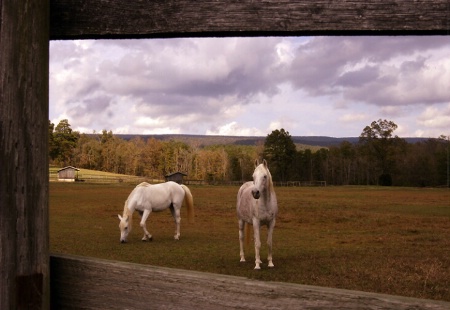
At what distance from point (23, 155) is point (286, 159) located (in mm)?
85857

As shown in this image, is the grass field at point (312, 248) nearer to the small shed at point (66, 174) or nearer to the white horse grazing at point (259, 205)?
the white horse grazing at point (259, 205)

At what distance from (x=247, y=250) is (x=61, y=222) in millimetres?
10843

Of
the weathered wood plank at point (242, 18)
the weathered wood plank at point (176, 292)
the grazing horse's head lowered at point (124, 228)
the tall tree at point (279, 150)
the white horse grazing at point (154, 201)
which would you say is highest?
the tall tree at point (279, 150)

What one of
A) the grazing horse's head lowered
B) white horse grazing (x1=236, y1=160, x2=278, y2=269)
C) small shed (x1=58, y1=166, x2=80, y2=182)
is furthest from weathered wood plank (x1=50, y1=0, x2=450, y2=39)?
small shed (x1=58, y1=166, x2=80, y2=182)

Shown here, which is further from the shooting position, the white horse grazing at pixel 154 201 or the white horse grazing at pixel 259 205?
the white horse grazing at pixel 154 201

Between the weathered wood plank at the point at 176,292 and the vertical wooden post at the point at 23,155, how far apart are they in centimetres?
13

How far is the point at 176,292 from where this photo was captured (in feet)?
4.97

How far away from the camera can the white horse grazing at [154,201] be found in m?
15.5

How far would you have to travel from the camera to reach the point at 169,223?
22.2 meters

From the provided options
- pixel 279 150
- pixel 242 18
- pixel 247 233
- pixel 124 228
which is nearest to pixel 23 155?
pixel 242 18

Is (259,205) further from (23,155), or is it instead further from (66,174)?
(66,174)

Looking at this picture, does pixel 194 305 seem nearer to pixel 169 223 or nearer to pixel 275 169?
pixel 169 223

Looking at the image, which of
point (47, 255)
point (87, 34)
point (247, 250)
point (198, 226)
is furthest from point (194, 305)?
point (198, 226)

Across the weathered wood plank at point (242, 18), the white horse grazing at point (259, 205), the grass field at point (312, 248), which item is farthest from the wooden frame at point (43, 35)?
the grass field at point (312, 248)
